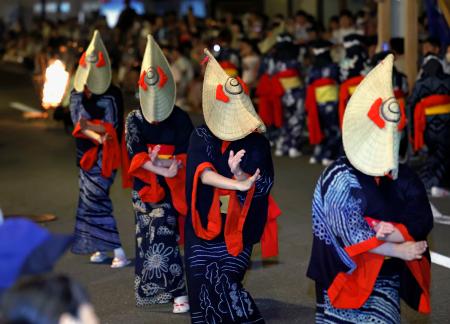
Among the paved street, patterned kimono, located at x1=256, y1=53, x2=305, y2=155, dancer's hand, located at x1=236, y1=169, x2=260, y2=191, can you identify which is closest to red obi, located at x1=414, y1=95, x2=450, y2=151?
the paved street

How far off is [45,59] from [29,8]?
14.1m

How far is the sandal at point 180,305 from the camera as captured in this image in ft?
21.8

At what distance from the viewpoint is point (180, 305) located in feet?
21.9

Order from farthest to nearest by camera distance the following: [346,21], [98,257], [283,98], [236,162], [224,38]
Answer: [224,38]
[346,21]
[283,98]
[98,257]
[236,162]

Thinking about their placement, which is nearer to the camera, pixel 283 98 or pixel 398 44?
pixel 398 44

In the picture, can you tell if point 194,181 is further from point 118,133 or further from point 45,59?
point 45,59

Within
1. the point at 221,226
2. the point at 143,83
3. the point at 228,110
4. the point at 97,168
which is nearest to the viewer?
the point at 228,110

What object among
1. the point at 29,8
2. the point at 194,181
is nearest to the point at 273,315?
the point at 194,181

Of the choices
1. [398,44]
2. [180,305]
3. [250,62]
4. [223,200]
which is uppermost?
[398,44]

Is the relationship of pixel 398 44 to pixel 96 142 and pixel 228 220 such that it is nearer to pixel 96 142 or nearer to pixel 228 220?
pixel 96 142

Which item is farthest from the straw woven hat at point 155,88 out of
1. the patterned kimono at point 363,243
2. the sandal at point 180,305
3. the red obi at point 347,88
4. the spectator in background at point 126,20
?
the spectator in background at point 126,20

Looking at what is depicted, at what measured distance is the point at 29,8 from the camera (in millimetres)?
36375

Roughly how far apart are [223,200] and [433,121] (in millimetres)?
5215

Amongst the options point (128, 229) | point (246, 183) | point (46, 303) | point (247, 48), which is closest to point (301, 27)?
point (247, 48)
